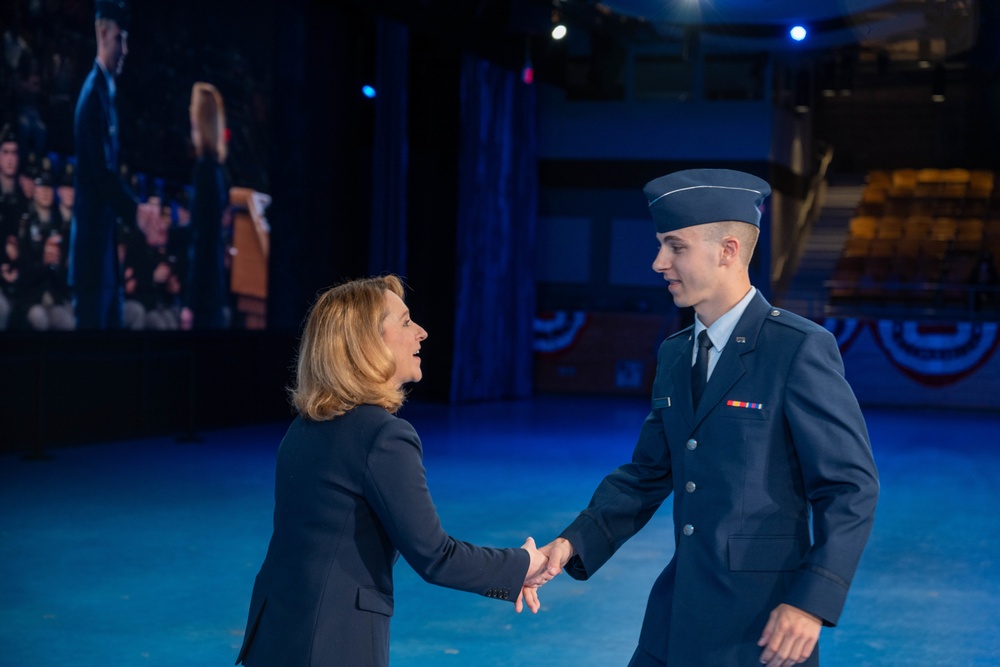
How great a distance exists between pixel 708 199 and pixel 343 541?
0.92 meters

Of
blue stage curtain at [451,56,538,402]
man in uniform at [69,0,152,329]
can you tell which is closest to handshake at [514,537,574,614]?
man in uniform at [69,0,152,329]

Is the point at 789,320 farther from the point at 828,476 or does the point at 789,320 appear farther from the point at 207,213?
the point at 207,213

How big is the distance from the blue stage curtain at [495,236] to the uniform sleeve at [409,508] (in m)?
12.7

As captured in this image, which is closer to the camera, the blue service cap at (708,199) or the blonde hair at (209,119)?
the blue service cap at (708,199)

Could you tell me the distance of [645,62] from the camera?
19422 millimetres

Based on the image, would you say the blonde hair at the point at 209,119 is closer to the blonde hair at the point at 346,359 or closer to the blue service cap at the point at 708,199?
the blonde hair at the point at 346,359

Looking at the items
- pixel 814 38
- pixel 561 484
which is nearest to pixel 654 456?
pixel 561 484

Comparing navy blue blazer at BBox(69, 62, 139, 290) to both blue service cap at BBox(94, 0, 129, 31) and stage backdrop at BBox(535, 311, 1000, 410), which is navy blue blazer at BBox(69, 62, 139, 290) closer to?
blue service cap at BBox(94, 0, 129, 31)

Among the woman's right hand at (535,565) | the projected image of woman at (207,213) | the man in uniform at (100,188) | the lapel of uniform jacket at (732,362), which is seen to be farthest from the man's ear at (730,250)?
the projected image of woman at (207,213)

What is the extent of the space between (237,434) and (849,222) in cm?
1467

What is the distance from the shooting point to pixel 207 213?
11.1 metres

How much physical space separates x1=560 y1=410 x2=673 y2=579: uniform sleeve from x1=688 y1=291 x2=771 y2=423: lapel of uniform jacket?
270mm

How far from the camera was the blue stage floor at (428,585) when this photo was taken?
440 centimetres

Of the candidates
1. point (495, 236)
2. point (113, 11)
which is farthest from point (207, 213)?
point (495, 236)
